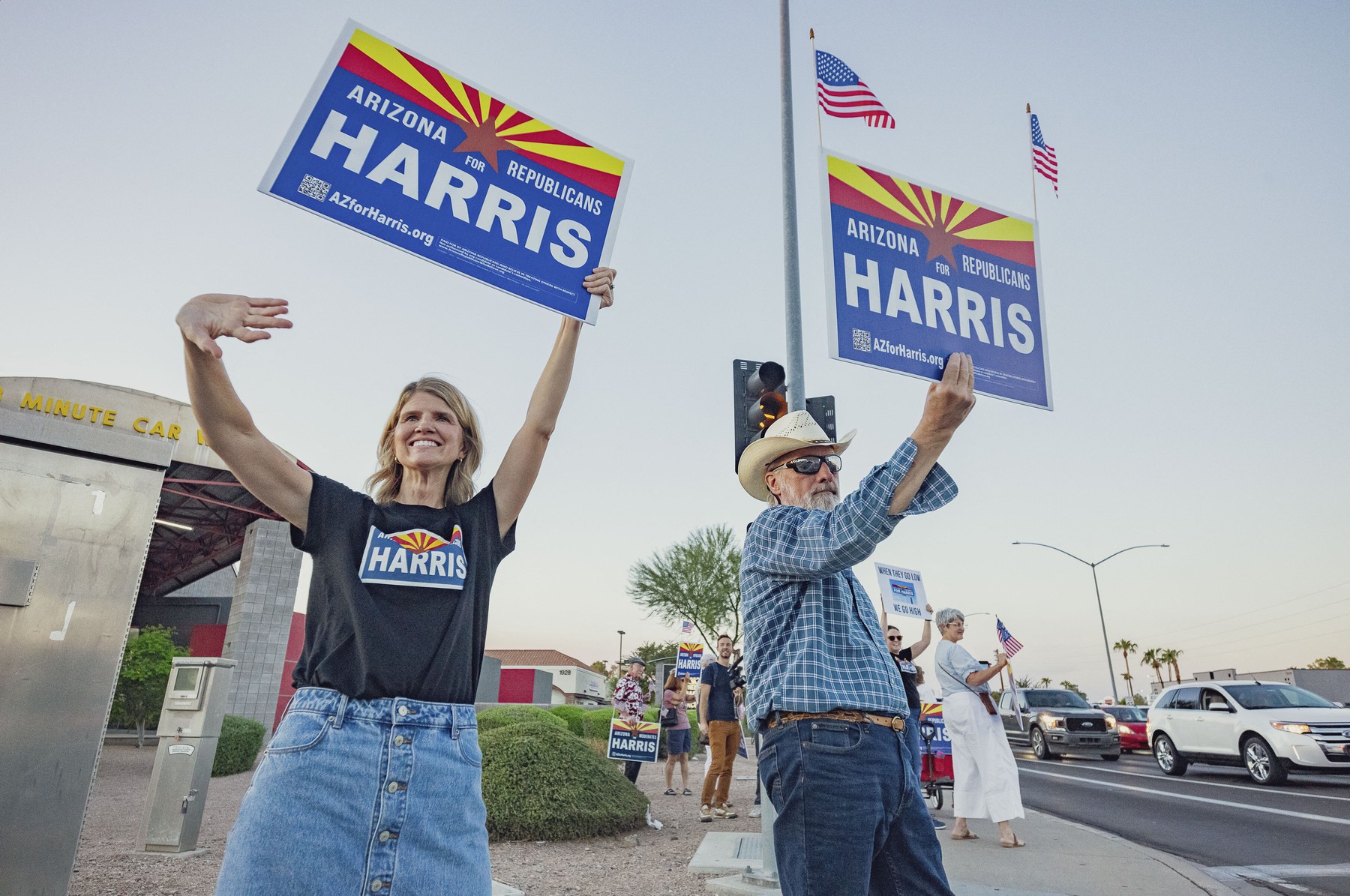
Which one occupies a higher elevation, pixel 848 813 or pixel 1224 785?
pixel 848 813

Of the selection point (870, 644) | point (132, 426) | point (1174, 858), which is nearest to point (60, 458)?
point (870, 644)

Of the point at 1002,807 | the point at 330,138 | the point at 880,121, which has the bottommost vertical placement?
the point at 1002,807

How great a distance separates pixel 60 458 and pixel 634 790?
6.12 m

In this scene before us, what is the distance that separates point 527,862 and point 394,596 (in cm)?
541

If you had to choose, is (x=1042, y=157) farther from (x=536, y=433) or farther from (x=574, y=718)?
(x=574, y=718)

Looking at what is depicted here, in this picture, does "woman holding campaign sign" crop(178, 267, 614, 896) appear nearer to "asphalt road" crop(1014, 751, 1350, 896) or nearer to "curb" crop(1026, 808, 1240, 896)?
"curb" crop(1026, 808, 1240, 896)

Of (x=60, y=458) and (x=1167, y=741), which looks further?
(x=1167, y=741)

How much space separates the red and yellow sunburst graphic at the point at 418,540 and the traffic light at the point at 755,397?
3934mm

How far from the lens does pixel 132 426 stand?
52.6 ft

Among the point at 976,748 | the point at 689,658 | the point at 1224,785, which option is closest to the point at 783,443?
the point at 976,748

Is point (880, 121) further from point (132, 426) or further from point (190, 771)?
point (132, 426)

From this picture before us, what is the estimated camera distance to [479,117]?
10.3 ft

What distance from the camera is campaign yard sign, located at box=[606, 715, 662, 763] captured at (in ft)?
32.6

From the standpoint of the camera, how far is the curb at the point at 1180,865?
5484 millimetres
